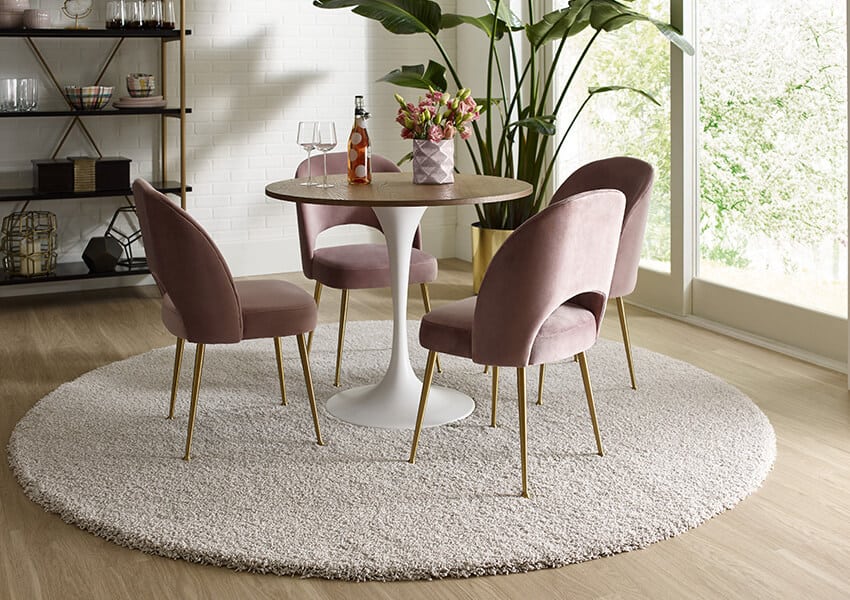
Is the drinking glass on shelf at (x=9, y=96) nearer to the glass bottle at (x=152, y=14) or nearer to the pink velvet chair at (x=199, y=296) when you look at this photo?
the glass bottle at (x=152, y=14)

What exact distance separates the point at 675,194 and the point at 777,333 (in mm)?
891

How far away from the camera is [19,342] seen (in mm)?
4855

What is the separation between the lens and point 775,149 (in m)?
4.50

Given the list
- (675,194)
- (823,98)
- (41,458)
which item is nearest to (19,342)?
(41,458)

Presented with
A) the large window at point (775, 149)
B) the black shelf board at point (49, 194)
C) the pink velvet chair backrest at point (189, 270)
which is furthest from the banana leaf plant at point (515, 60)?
the pink velvet chair backrest at point (189, 270)

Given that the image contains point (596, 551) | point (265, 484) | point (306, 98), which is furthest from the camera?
point (306, 98)

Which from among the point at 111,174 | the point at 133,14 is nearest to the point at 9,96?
the point at 111,174

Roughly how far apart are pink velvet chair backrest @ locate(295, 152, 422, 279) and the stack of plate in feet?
5.23

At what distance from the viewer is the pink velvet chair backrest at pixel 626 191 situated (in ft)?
12.3

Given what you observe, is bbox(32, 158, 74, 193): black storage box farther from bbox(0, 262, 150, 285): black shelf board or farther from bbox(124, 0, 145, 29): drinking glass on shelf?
bbox(124, 0, 145, 29): drinking glass on shelf

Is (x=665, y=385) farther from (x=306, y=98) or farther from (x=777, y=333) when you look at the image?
(x=306, y=98)

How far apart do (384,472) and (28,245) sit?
318cm

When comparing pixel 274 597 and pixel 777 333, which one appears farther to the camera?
pixel 777 333

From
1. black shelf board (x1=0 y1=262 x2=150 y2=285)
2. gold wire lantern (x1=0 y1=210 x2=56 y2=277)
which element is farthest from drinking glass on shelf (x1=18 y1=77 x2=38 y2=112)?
black shelf board (x1=0 y1=262 x2=150 y2=285)
